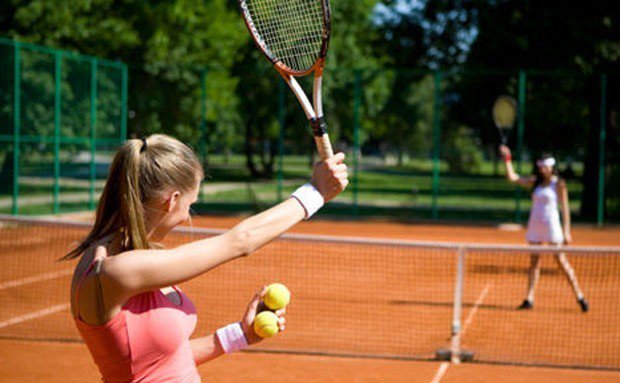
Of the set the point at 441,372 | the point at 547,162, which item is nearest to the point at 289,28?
the point at 441,372

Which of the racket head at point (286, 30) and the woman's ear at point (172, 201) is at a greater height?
the racket head at point (286, 30)

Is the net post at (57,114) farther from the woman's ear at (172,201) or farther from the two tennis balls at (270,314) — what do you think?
the woman's ear at (172,201)

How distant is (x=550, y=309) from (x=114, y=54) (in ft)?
78.5

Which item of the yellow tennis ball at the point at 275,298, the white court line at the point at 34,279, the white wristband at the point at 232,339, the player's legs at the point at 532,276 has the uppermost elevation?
the yellow tennis ball at the point at 275,298

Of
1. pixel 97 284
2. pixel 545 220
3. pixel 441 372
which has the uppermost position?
pixel 97 284

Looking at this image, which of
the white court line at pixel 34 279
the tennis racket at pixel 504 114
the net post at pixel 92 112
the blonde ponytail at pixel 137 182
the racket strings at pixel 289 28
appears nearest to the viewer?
the blonde ponytail at pixel 137 182

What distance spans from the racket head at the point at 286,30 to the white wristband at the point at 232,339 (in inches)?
45.3

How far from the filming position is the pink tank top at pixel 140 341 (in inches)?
97.3

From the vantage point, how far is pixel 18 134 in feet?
57.9

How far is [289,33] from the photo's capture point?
3.81 metres

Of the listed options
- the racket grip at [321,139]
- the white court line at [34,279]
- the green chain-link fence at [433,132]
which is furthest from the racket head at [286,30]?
the green chain-link fence at [433,132]

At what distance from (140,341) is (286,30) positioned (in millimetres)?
1805

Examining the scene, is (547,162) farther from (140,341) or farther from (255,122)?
(255,122)

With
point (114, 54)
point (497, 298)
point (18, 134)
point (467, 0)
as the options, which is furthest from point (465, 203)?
point (497, 298)
